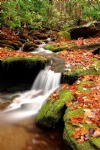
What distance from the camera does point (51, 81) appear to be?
836cm

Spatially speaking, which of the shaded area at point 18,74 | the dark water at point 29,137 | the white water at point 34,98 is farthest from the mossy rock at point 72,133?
the shaded area at point 18,74

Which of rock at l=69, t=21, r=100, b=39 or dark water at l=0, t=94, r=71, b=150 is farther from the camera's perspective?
rock at l=69, t=21, r=100, b=39

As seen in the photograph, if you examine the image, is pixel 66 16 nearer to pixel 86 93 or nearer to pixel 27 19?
pixel 27 19

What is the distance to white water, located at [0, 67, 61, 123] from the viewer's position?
7.11m

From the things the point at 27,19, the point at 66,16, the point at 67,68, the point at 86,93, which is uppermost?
the point at 66,16

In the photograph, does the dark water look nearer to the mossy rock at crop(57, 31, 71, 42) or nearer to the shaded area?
the shaded area

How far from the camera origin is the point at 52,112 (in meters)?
5.88

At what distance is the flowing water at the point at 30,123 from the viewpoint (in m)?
5.46

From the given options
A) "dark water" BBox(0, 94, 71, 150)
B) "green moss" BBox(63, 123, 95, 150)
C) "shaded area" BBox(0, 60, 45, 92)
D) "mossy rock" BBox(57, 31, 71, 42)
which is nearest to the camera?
"green moss" BBox(63, 123, 95, 150)

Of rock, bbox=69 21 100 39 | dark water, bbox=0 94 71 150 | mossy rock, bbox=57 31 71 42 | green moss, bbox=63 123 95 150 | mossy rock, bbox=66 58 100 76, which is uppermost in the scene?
rock, bbox=69 21 100 39

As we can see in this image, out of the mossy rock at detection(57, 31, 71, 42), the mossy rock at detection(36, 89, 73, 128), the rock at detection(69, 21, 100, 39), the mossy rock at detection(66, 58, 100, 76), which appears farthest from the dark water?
the rock at detection(69, 21, 100, 39)

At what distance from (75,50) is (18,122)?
7.27 meters

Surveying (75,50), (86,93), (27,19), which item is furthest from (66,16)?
(86,93)

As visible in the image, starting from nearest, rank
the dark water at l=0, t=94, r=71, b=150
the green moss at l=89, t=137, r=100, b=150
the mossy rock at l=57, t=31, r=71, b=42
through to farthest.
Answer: the green moss at l=89, t=137, r=100, b=150
the dark water at l=0, t=94, r=71, b=150
the mossy rock at l=57, t=31, r=71, b=42
